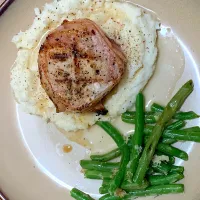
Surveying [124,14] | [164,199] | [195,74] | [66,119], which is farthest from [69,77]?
[164,199]

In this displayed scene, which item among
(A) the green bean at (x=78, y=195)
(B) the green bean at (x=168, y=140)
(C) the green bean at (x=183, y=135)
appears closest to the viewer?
(C) the green bean at (x=183, y=135)

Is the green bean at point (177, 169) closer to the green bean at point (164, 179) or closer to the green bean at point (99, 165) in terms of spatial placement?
the green bean at point (164, 179)

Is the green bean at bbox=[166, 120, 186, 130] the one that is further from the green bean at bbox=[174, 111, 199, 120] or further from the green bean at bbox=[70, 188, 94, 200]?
the green bean at bbox=[70, 188, 94, 200]

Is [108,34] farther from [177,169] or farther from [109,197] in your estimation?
[109,197]

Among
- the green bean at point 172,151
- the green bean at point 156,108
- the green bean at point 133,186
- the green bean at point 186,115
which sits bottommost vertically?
the green bean at point 133,186

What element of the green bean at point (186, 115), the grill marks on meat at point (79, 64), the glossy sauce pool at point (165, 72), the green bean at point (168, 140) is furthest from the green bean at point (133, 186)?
the grill marks on meat at point (79, 64)

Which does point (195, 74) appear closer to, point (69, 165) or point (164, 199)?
point (164, 199)

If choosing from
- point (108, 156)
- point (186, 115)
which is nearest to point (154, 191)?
point (108, 156)
